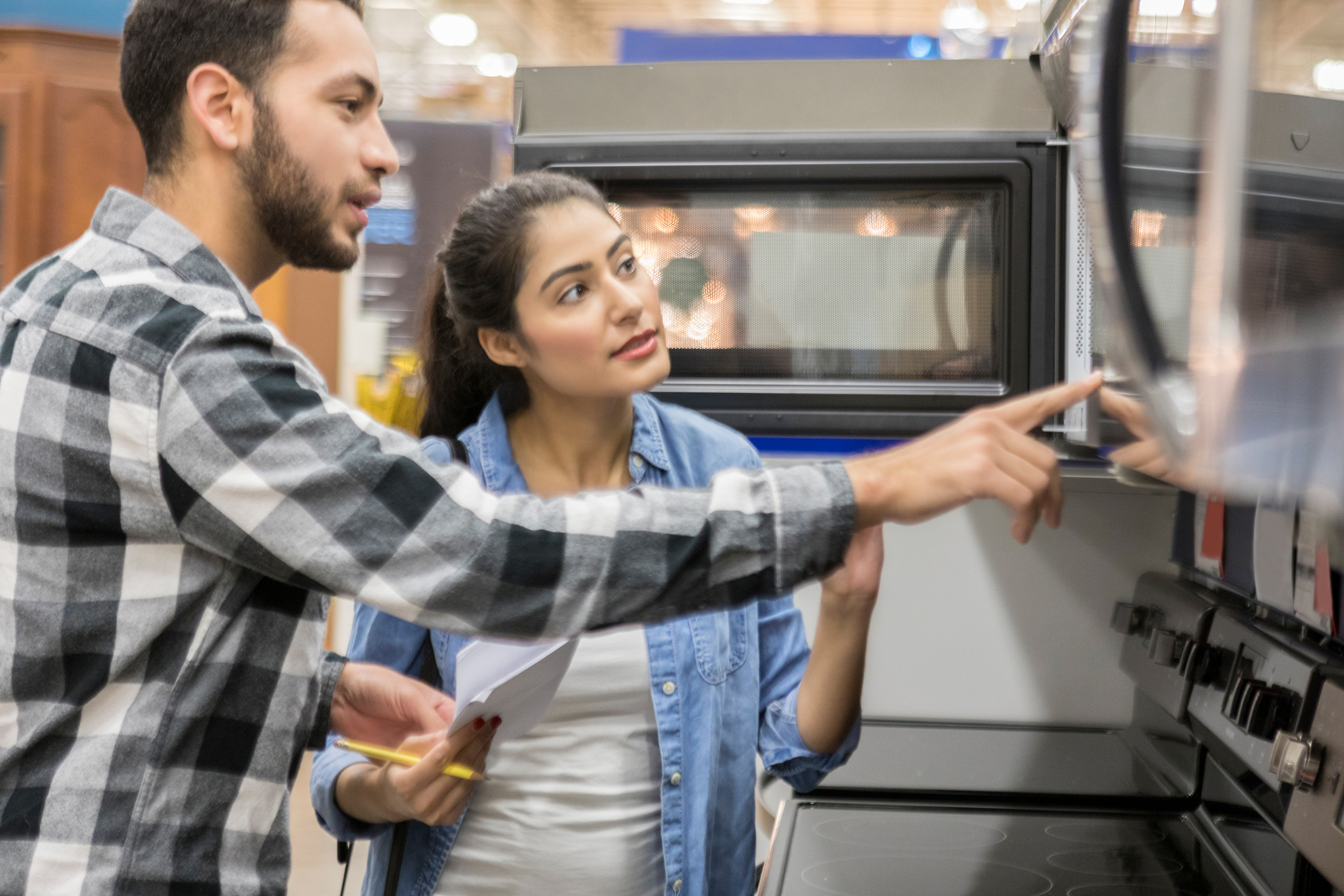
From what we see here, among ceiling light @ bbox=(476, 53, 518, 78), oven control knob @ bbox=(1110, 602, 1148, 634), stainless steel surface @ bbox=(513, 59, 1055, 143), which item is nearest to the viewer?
stainless steel surface @ bbox=(513, 59, 1055, 143)

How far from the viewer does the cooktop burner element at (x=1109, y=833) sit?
1.59 m

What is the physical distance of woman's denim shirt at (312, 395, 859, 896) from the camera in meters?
1.42

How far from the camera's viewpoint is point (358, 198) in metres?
1.07

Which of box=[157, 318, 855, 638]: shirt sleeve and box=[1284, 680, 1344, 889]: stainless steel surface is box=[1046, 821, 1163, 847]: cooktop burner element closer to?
box=[1284, 680, 1344, 889]: stainless steel surface

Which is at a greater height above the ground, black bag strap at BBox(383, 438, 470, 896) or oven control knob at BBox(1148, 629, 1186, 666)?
oven control knob at BBox(1148, 629, 1186, 666)

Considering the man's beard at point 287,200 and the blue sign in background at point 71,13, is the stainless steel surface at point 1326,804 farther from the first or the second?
the blue sign in background at point 71,13

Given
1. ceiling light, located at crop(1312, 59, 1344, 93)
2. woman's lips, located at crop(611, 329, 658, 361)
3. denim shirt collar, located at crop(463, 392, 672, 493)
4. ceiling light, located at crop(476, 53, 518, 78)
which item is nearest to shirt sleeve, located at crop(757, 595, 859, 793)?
denim shirt collar, located at crop(463, 392, 672, 493)

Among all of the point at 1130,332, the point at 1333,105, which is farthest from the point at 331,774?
the point at 1333,105

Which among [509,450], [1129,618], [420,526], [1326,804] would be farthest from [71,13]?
[1326,804]

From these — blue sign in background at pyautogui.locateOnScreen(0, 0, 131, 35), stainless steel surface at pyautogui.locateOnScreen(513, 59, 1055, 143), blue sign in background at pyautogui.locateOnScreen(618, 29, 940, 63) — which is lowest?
stainless steel surface at pyautogui.locateOnScreen(513, 59, 1055, 143)

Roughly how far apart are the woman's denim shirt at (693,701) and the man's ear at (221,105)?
56 cm

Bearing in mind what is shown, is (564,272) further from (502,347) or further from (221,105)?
(221,105)

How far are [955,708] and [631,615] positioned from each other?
1502 mm

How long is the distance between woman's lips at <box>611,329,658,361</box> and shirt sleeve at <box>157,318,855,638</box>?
2.00 feet
